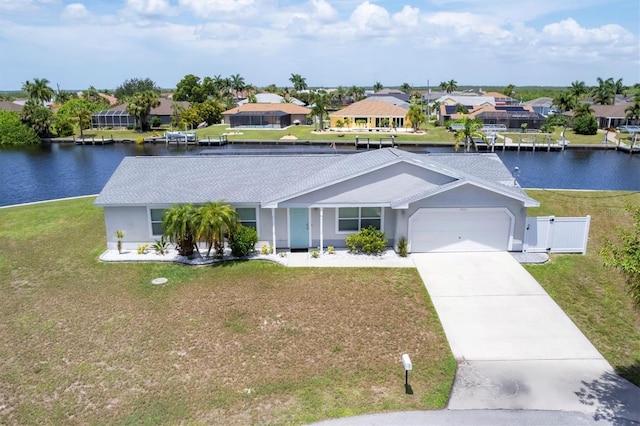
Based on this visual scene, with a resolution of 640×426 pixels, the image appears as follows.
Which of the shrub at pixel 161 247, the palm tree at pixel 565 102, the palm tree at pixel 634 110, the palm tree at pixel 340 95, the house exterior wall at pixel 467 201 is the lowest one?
the shrub at pixel 161 247

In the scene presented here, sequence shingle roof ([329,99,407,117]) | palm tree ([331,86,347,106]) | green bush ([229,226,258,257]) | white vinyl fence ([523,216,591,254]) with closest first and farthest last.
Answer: green bush ([229,226,258,257]) → white vinyl fence ([523,216,591,254]) → shingle roof ([329,99,407,117]) → palm tree ([331,86,347,106])

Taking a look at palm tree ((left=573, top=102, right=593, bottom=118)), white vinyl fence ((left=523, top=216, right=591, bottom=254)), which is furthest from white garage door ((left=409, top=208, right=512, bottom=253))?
palm tree ((left=573, top=102, right=593, bottom=118))

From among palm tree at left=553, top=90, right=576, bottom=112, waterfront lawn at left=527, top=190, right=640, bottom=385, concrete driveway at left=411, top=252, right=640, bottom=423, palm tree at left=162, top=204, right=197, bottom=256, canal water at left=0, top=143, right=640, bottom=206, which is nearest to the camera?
concrete driveway at left=411, top=252, right=640, bottom=423

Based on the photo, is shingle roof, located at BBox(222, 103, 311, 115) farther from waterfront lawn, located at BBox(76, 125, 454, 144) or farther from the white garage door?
the white garage door

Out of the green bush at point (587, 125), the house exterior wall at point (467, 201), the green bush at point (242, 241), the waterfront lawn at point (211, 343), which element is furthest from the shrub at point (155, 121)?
the house exterior wall at point (467, 201)

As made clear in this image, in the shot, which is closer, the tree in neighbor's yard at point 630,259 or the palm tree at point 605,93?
the tree in neighbor's yard at point 630,259

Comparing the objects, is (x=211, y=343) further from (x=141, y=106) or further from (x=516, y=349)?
(x=141, y=106)

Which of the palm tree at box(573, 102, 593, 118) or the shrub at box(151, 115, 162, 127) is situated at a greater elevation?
the palm tree at box(573, 102, 593, 118)

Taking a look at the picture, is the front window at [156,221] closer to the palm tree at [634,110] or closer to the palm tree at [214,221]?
the palm tree at [214,221]
